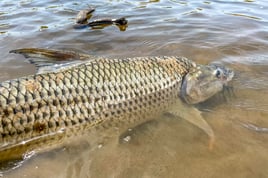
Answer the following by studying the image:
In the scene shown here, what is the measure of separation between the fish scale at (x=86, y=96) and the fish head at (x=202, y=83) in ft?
0.34

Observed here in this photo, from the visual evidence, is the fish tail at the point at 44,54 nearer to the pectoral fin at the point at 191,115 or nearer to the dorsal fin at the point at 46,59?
the dorsal fin at the point at 46,59

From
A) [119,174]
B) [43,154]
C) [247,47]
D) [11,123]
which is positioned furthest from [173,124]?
[247,47]

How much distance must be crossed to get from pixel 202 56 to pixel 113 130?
2.29 m

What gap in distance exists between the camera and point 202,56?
5.04 meters

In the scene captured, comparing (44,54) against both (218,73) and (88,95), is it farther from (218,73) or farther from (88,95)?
(218,73)

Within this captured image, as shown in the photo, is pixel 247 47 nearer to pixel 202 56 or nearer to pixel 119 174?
pixel 202 56

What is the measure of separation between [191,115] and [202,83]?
1.70 ft

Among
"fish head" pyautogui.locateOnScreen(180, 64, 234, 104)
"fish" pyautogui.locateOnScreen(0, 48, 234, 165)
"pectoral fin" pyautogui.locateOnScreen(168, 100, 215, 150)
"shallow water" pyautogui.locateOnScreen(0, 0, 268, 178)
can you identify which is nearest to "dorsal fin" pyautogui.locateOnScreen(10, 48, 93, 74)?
"fish" pyautogui.locateOnScreen(0, 48, 234, 165)

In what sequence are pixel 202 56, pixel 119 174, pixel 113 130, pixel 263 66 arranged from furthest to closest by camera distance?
pixel 202 56 → pixel 263 66 → pixel 113 130 → pixel 119 174

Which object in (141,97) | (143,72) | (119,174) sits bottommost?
(119,174)

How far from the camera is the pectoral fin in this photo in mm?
3352

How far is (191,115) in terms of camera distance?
11.6 feet

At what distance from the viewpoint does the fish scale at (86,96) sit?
9.72 feet

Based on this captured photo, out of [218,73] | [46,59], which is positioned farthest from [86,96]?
[218,73]
